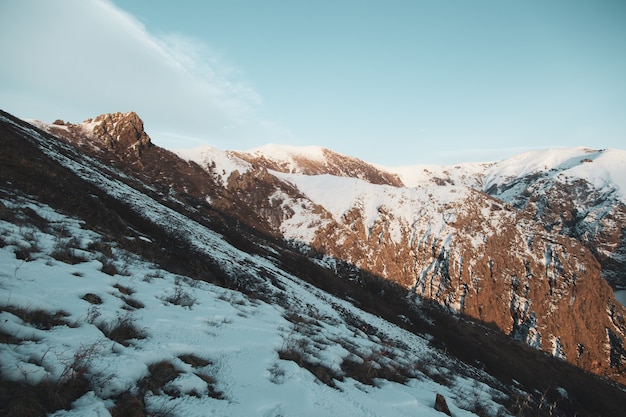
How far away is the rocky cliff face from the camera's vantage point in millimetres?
57188

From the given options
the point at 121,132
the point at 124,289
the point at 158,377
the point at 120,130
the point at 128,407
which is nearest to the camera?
the point at 128,407

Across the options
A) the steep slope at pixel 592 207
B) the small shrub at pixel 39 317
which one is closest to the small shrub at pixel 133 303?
the small shrub at pixel 39 317

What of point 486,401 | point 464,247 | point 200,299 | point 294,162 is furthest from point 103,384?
point 294,162

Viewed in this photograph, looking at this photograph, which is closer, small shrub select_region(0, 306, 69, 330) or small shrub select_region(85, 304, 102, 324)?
small shrub select_region(0, 306, 69, 330)

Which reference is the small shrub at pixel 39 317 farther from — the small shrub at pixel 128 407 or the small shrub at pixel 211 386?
the small shrub at pixel 211 386

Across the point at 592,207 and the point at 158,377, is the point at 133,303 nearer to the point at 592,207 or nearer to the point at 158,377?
the point at 158,377

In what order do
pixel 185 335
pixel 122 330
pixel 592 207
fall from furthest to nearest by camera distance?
1. pixel 592 207
2. pixel 185 335
3. pixel 122 330

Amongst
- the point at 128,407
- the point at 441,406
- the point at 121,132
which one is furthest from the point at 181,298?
the point at 121,132

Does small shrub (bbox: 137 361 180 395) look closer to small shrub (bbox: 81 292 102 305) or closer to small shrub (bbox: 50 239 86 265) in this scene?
small shrub (bbox: 81 292 102 305)

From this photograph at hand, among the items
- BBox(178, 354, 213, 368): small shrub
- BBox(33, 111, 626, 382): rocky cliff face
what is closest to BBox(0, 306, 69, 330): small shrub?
BBox(178, 354, 213, 368): small shrub

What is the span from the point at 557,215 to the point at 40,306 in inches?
8345

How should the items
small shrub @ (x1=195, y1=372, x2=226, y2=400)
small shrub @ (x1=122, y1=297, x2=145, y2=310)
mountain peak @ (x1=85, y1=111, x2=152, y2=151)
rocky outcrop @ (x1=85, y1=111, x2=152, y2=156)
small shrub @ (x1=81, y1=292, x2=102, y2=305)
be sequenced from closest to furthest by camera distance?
small shrub @ (x1=195, y1=372, x2=226, y2=400) < small shrub @ (x1=81, y1=292, x2=102, y2=305) < small shrub @ (x1=122, y1=297, x2=145, y2=310) < rocky outcrop @ (x1=85, y1=111, x2=152, y2=156) < mountain peak @ (x1=85, y1=111, x2=152, y2=151)

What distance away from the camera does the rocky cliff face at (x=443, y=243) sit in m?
57.2

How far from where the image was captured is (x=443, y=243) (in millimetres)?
61375
